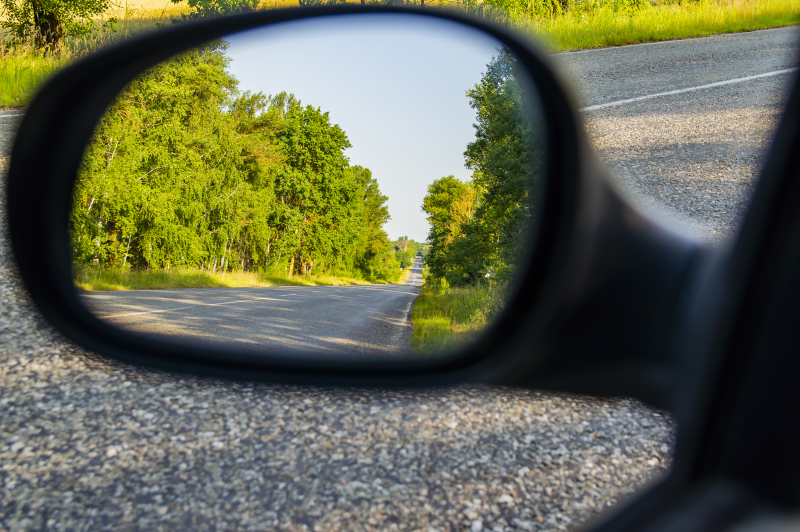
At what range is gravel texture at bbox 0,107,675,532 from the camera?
2.63m

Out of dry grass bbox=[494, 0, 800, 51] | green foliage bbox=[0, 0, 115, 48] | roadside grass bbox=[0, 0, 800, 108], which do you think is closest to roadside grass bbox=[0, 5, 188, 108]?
roadside grass bbox=[0, 0, 800, 108]

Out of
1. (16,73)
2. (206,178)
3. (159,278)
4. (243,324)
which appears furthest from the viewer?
(16,73)

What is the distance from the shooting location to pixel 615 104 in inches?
353

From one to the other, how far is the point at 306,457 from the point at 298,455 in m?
0.06

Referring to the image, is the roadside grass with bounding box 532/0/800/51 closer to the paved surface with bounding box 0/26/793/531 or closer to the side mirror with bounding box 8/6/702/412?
the paved surface with bounding box 0/26/793/531

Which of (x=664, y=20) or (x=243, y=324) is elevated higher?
(x=664, y=20)

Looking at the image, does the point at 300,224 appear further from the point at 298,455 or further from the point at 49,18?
the point at 49,18

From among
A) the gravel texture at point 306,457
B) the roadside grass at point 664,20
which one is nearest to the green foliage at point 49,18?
the roadside grass at point 664,20

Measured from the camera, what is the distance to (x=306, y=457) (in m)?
3.16

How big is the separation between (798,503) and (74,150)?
1427 mm

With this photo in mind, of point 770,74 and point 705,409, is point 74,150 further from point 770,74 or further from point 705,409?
point 770,74

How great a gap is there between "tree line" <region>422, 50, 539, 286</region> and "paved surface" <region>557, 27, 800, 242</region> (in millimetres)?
1773

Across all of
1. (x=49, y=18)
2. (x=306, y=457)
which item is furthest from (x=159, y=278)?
(x=49, y=18)

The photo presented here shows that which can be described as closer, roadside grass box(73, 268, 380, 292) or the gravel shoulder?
roadside grass box(73, 268, 380, 292)
